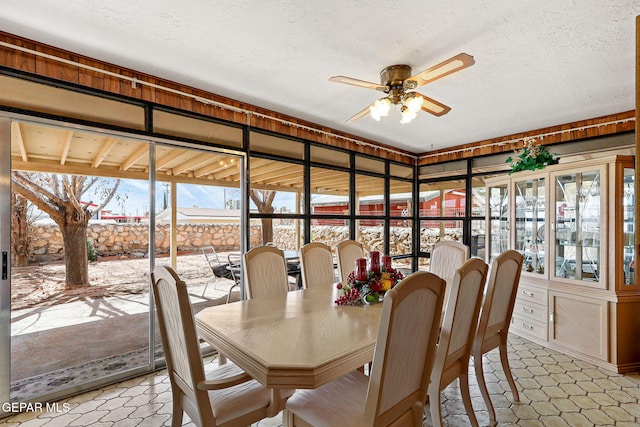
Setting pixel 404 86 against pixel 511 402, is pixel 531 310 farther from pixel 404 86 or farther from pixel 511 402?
pixel 404 86

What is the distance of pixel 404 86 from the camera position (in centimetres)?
224

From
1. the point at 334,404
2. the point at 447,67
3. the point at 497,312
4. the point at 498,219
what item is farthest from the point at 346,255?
the point at 498,219

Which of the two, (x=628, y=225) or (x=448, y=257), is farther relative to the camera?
Result: (x=448, y=257)

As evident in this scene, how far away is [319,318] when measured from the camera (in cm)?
180

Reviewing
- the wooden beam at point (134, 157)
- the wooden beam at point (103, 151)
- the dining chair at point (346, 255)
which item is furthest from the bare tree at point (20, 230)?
the dining chair at point (346, 255)

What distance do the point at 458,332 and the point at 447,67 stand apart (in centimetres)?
158

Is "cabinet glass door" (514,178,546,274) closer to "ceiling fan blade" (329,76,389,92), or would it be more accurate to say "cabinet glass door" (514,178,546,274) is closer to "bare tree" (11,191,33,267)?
"ceiling fan blade" (329,76,389,92)

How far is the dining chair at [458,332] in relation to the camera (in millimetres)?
1616

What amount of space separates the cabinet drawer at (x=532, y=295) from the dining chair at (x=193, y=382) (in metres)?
3.09

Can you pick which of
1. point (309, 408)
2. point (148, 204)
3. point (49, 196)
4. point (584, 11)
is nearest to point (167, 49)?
point (148, 204)

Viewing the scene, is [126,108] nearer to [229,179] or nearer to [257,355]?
[229,179]

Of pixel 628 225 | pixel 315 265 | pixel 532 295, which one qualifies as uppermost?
pixel 628 225

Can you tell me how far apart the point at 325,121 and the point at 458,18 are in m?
2.14

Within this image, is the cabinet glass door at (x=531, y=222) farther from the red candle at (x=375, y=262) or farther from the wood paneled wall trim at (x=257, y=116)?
the red candle at (x=375, y=262)
